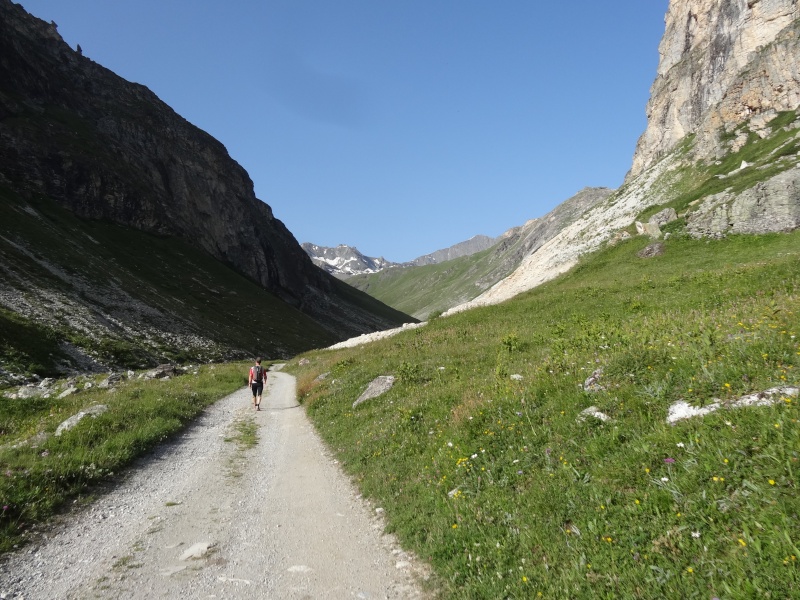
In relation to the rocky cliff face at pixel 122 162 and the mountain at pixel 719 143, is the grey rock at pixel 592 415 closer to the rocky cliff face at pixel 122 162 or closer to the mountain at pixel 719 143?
the mountain at pixel 719 143

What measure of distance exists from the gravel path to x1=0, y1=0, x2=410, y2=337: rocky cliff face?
3672 inches

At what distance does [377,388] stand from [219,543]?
10.8m

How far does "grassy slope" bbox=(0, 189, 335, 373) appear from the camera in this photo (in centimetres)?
3878

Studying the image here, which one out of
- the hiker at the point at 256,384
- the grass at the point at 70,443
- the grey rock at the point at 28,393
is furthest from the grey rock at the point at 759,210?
the grey rock at the point at 28,393

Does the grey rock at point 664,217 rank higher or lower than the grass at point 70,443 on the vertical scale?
higher

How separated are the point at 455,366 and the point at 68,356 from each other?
33.5 meters

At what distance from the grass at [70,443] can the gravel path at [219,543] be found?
1.95 feet

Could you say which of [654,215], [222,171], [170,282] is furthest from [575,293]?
[222,171]

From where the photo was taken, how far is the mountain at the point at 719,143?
36.2 m

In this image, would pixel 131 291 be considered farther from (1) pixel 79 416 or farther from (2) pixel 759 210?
(2) pixel 759 210

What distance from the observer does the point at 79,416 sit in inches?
551

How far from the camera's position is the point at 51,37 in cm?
11700

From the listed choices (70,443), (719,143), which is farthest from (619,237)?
(70,443)

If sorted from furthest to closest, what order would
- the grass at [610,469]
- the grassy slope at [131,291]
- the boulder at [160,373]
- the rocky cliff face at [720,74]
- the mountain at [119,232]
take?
the rocky cliff face at [720,74] → the mountain at [119,232] → the grassy slope at [131,291] → the boulder at [160,373] → the grass at [610,469]
